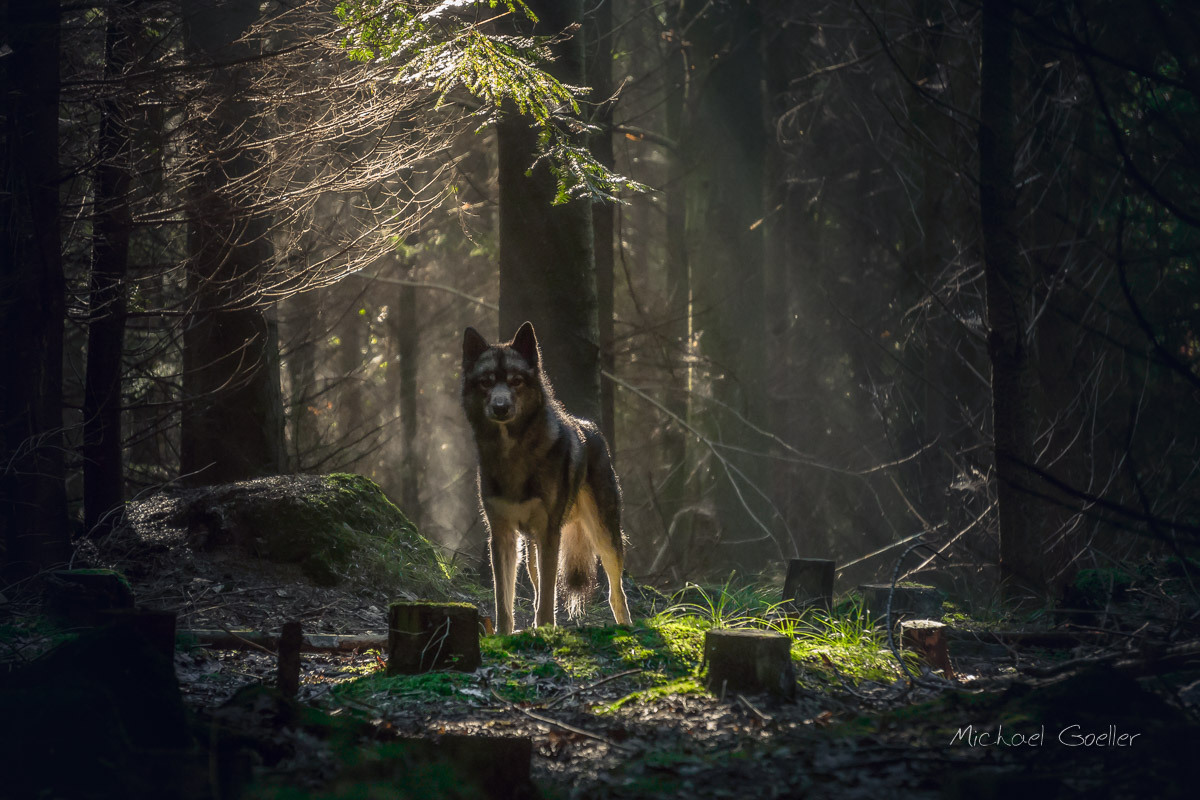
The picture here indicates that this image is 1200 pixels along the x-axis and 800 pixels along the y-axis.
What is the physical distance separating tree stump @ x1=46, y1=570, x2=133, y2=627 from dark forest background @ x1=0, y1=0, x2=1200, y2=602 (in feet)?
7.46

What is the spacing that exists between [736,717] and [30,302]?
20.8 feet

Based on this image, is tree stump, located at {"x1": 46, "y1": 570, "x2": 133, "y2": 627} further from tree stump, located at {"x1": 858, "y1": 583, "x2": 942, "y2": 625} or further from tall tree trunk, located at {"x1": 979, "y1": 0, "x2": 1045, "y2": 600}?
tall tree trunk, located at {"x1": 979, "y1": 0, "x2": 1045, "y2": 600}

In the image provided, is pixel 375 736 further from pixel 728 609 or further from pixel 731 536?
pixel 731 536

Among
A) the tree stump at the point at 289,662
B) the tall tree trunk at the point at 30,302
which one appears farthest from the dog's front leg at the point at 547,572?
the tall tree trunk at the point at 30,302

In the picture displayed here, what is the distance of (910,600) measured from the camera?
7.73m

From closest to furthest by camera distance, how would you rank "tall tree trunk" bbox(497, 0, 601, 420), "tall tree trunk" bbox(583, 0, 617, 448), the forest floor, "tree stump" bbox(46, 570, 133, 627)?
the forest floor
"tree stump" bbox(46, 570, 133, 627)
"tall tree trunk" bbox(497, 0, 601, 420)
"tall tree trunk" bbox(583, 0, 617, 448)

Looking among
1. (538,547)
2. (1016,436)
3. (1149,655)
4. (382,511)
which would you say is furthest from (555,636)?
(1016,436)

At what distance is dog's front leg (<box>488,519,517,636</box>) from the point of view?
668cm

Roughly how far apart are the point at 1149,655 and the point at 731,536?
39.5ft

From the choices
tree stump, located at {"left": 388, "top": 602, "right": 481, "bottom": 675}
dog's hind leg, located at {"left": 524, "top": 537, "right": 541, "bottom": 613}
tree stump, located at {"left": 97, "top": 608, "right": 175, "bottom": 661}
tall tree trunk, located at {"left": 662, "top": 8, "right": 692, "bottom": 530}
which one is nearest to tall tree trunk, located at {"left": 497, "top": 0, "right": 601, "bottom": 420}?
dog's hind leg, located at {"left": 524, "top": 537, "right": 541, "bottom": 613}

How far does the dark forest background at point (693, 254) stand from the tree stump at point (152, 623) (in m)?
3.41

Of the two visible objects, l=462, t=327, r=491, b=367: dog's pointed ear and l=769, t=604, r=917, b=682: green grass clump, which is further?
l=462, t=327, r=491, b=367: dog's pointed ear

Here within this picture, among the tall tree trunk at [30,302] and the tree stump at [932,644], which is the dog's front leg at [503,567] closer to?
the tree stump at [932,644]

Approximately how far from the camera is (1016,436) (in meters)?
Result: 8.88
